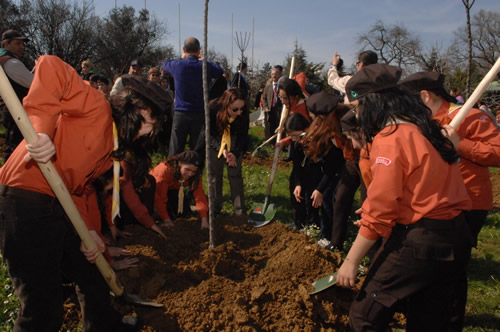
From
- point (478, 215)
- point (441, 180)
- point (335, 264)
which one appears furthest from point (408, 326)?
point (335, 264)

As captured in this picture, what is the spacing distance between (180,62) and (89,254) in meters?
3.85

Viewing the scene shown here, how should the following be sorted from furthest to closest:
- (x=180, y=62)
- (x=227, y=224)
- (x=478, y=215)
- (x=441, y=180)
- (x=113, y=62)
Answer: (x=113, y=62), (x=180, y=62), (x=227, y=224), (x=478, y=215), (x=441, y=180)

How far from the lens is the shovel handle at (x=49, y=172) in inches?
66.1

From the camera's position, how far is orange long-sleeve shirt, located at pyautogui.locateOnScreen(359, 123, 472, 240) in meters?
1.73

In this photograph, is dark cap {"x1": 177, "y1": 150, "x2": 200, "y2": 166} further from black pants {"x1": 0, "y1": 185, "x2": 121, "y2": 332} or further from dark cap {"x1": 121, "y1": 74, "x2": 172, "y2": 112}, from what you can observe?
black pants {"x1": 0, "y1": 185, "x2": 121, "y2": 332}

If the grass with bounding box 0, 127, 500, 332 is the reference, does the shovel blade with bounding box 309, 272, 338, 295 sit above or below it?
above

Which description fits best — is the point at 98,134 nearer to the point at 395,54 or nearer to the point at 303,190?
the point at 303,190

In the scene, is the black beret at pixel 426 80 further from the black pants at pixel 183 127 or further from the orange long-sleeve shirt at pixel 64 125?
the black pants at pixel 183 127

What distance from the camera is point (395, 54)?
42281 mm

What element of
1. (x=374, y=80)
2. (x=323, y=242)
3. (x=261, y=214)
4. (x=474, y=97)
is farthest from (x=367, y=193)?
(x=261, y=214)

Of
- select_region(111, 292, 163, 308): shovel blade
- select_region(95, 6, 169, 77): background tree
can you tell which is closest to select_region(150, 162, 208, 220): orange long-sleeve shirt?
select_region(111, 292, 163, 308): shovel blade

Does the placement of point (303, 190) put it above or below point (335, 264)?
above

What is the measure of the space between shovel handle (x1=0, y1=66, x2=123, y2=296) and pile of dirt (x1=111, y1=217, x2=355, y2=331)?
2.35 ft

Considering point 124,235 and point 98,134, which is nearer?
point 98,134
